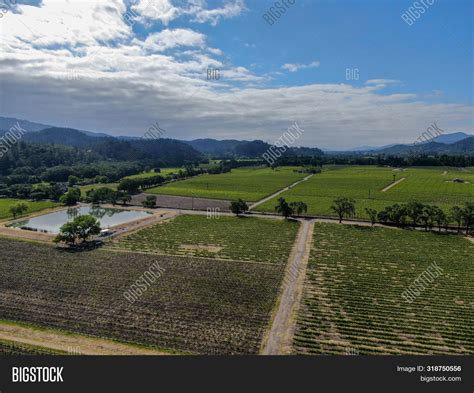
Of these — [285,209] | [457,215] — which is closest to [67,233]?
[285,209]

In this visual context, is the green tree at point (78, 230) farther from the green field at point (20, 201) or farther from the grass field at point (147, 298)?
the green field at point (20, 201)

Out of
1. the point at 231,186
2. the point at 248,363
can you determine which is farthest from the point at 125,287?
the point at 231,186

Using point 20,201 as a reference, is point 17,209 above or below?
below

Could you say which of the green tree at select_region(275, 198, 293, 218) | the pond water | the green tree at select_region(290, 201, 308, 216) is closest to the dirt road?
the green tree at select_region(275, 198, 293, 218)

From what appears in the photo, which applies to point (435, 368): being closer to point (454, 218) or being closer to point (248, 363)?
point (248, 363)

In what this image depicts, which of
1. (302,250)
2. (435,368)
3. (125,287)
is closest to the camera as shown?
(435,368)

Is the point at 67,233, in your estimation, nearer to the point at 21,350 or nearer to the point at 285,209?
the point at 21,350
